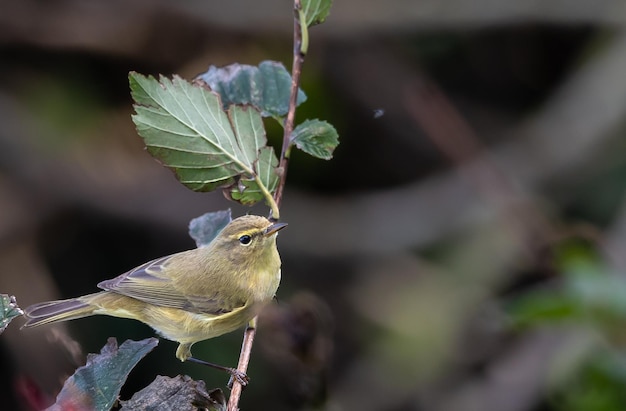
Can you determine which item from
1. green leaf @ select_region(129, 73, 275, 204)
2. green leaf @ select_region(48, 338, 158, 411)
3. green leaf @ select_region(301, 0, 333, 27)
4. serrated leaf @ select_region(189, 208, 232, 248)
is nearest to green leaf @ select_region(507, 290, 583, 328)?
serrated leaf @ select_region(189, 208, 232, 248)

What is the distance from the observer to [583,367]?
10.3ft

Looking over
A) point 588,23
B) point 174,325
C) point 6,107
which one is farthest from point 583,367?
point 6,107

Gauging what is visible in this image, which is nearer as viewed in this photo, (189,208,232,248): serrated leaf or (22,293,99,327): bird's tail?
(189,208,232,248): serrated leaf

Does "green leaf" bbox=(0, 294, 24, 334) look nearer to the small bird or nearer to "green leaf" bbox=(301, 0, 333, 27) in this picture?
the small bird

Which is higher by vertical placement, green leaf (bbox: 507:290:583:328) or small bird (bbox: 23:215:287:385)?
green leaf (bbox: 507:290:583:328)

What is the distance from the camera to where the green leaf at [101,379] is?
5.07 ft

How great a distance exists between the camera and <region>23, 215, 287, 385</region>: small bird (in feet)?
7.78

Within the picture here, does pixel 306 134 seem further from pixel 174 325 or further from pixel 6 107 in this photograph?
pixel 6 107

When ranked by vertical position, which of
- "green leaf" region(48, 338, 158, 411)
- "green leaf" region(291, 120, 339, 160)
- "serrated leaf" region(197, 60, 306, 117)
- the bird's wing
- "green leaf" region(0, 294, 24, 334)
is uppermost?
"serrated leaf" region(197, 60, 306, 117)

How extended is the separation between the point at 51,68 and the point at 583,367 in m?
3.68

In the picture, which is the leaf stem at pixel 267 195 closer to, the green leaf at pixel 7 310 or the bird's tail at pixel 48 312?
the green leaf at pixel 7 310

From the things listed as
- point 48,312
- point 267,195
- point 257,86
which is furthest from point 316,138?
point 48,312

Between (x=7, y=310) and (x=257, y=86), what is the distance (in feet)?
2.92

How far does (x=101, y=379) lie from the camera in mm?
1627
